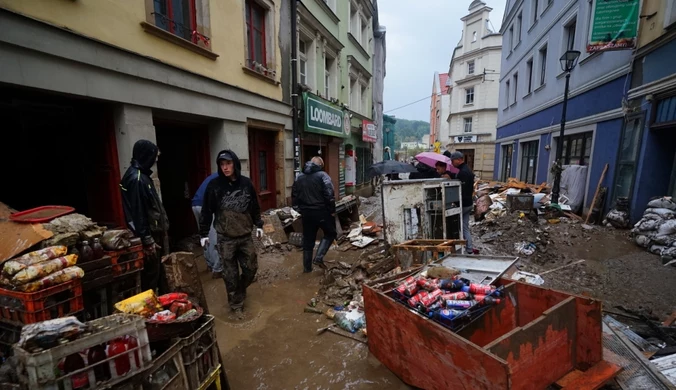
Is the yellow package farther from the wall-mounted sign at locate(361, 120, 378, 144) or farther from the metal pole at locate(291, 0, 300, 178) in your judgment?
the wall-mounted sign at locate(361, 120, 378, 144)

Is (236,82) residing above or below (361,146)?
above

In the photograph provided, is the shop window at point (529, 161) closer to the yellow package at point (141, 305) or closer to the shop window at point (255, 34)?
the shop window at point (255, 34)

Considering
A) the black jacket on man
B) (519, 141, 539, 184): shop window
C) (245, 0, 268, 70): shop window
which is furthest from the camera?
(519, 141, 539, 184): shop window

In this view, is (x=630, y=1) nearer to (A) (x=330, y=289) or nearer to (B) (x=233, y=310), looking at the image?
(A) (x=330, y=289)

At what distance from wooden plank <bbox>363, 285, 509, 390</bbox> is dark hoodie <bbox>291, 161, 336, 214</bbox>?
2.31 m

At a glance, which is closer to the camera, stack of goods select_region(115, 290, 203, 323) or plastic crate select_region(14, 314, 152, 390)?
plastic crate select_region(14, 314, 152, 390)

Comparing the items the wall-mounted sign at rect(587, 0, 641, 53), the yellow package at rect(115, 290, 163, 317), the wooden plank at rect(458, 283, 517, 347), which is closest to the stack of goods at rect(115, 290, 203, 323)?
the yellow package at rect(115, 290, 163, 317)

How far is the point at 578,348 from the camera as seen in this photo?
229cm

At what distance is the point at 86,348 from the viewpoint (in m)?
1.46

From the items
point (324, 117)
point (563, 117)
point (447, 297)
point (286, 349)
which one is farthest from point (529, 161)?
point (286, 349)

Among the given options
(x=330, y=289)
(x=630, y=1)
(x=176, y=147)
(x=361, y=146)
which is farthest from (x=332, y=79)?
(x=330, y=289)

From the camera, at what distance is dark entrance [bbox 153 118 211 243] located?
20.0 feet

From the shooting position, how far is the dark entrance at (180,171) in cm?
608

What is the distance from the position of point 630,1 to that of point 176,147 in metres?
9.97
